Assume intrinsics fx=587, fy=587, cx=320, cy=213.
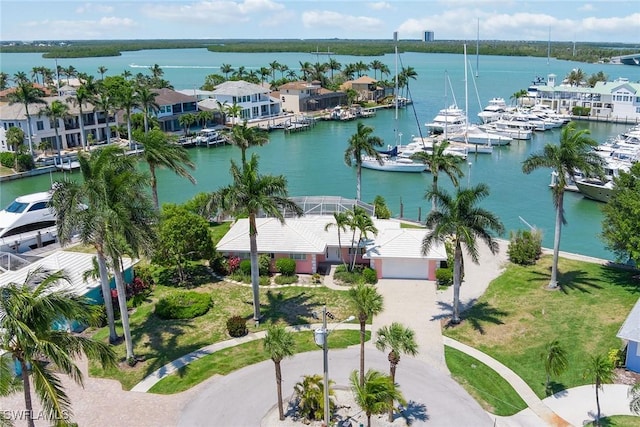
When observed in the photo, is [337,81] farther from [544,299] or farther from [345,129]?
[544,299]

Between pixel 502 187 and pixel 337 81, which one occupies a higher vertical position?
pixel 337 81

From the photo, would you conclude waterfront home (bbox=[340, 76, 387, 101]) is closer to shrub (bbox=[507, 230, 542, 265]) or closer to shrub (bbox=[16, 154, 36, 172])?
shrub (bbox=[16, 154, 36, 172])

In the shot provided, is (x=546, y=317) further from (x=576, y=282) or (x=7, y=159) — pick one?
(x=7, y=159)

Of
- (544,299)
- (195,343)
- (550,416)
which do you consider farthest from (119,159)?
(544,299)

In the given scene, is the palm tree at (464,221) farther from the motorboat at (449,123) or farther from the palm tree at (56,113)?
the motorboat at (449,123)

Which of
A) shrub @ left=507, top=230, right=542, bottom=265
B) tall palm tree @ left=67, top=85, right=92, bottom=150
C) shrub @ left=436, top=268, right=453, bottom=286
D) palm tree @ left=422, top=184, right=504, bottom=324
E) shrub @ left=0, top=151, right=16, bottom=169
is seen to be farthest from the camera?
tall palm tree @ left=67, top=85, right=92, bottom=150

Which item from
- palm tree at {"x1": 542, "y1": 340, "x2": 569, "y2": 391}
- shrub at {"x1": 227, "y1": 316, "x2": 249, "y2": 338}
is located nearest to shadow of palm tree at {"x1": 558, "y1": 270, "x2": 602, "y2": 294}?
palm tree at {"x1": 542, "y1": 340, "x2": 569, "y2": 391}

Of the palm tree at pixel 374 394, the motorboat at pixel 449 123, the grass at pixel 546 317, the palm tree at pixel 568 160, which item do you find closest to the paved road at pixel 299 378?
the palm tree at pixel 374 394

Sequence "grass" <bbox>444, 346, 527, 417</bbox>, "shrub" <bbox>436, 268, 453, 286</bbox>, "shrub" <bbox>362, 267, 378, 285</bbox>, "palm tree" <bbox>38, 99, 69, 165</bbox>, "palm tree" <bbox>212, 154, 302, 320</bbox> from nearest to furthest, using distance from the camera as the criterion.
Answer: "grass" <bbox>444, 346, 527, 417</bbox>, "palm tree" <bbox>212, 154, 302, 320</bbox>, "shrub" <bbox>436, 268, 453, 286</bbox>, "shrub" <bbox>362, 267, 378, 285</bbox>, "palm tree" <bbox>38, 99, 69, 165</bbox>
